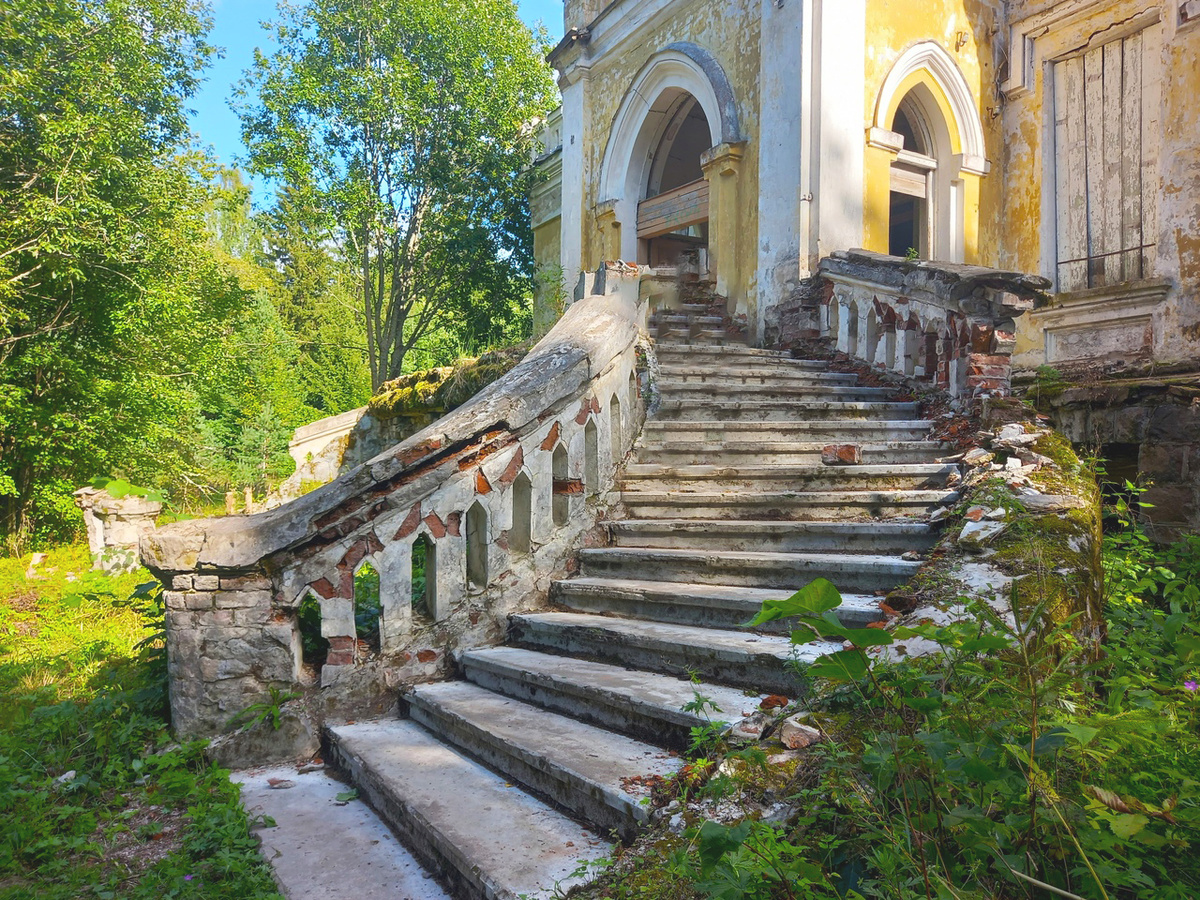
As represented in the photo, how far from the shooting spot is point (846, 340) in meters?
6.98

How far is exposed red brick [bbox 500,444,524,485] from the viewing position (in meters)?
3.82

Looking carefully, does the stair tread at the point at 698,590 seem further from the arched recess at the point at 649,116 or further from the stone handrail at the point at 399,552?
the arched recess at the point at 649,116

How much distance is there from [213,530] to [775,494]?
9.17 feet

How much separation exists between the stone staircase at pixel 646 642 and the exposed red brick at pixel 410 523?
64 centimetres

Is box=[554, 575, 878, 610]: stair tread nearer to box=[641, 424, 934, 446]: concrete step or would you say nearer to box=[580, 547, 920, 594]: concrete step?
box=[580, 547, 920, 594]: concrete step

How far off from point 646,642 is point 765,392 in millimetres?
3331

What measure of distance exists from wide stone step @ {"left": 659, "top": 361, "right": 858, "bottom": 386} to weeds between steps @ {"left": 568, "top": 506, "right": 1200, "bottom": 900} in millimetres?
4466

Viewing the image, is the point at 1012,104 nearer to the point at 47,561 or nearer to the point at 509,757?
the point at 509,757

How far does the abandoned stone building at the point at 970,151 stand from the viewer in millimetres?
7066

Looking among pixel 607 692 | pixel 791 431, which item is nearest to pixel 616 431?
pixel 791 431

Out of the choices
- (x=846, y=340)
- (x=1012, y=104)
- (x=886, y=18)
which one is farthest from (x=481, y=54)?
(x=846, y=340)

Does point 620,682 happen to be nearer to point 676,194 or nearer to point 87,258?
point 676,194

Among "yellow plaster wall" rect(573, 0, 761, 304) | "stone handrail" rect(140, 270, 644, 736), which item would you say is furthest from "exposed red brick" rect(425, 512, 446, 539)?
"yellow plaster wall" rect(573, 0, 761, 304)

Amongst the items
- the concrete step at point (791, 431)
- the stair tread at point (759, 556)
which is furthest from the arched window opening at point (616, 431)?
the stair tread at point (759, 556)
